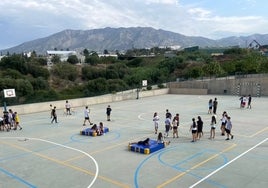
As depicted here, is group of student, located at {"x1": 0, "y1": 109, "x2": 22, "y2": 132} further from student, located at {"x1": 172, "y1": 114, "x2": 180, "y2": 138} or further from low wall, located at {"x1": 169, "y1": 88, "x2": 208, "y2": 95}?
low wall, located at {"x1": 169, "y1": 88, "x2": 208, "y2": 95}

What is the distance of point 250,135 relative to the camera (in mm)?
20469

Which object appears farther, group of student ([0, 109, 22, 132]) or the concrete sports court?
group of student ([0, 109, 22, 132])

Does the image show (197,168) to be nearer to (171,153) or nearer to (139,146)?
(171,153)

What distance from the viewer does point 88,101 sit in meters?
40.5

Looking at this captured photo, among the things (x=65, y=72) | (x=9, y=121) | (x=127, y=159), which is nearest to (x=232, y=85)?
(x=9, y=121)

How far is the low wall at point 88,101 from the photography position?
34.5 metres

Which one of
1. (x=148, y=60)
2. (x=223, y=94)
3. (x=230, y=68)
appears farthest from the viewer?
(x=148, y=60)

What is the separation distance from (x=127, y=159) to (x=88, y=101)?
83.8 feet

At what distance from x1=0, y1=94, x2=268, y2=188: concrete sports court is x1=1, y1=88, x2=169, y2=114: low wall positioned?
9819 millimetres

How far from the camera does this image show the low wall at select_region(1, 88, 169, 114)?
113 ft

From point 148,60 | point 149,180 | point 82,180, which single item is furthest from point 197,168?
point 148,60

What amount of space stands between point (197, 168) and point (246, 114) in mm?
16940

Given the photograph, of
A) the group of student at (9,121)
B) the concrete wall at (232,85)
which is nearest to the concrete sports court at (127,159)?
the group of student at (9,121)

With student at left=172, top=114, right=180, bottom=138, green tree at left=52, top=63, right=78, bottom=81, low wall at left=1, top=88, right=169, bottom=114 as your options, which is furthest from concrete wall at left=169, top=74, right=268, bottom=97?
green tree at left=52, top=63, right=78, bottom=81
